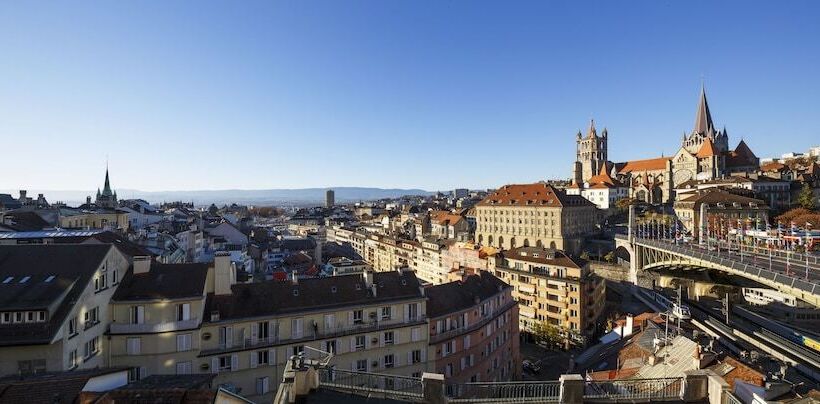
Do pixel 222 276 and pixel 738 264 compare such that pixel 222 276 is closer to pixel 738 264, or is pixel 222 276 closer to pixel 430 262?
pixel 738 264

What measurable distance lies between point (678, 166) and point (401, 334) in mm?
145239

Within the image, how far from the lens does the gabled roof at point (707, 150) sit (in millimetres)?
138250

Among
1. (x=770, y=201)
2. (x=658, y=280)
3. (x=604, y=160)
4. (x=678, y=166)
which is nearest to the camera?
(x=658, y=280)

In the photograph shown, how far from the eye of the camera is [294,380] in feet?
43.8

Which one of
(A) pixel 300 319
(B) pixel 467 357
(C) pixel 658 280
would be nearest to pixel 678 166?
(C) pixel 658 280

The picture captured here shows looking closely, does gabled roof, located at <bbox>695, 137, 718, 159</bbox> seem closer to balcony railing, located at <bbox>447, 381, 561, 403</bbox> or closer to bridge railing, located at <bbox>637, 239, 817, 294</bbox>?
bridge railing, located at <bbox>637, 239, 817, 294</bbox>

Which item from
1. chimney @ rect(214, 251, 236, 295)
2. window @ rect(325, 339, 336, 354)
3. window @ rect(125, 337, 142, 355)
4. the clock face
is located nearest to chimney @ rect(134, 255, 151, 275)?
chimney @ rect(214, 251, 236, 295)

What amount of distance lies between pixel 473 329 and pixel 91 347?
28.8 meters

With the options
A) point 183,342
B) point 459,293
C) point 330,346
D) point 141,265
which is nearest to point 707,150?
point 459,293

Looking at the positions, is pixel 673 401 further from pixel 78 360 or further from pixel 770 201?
pixel 770 201

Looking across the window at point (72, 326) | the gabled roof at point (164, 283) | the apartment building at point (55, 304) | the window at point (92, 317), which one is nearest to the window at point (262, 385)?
the gabled roof at point (164, 283)

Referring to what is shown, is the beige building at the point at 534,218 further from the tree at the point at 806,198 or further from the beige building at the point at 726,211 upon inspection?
the tree at the point at 806,198

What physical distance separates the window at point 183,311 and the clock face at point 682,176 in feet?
508

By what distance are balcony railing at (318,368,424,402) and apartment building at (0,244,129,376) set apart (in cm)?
1733
